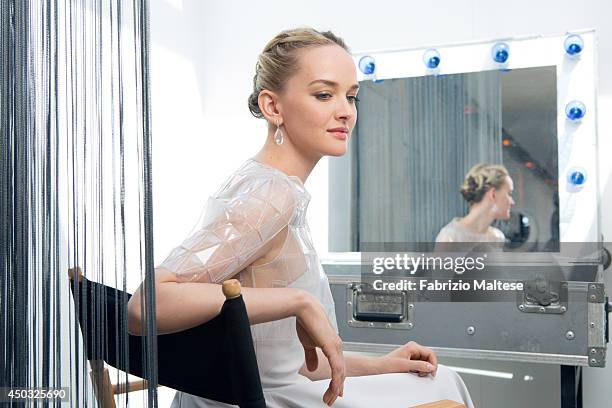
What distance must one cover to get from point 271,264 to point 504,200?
1969mm

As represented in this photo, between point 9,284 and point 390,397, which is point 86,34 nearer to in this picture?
point 9,284

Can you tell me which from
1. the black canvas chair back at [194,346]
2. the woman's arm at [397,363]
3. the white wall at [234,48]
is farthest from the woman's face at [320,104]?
the white wall at [234,48]

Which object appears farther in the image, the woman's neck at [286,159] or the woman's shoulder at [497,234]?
the woman's shoulder at [497,234]

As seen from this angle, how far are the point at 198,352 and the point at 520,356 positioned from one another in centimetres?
155

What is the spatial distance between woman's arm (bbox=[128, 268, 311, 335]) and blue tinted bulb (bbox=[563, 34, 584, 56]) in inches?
86.9

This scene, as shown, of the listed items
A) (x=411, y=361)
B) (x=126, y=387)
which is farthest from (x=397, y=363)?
(x=126, y=387)

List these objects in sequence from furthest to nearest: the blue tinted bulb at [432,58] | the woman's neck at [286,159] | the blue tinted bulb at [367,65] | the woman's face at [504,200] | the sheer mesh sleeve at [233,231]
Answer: the blue tinted bulb at [367,65], the blue tinted bulb at [432,58], the woman's face at [504,200], the woman's neck at [286,159], the sheer mesh sleeve at [233,231]

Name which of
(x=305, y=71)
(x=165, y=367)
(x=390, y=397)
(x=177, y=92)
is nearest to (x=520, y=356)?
(x=390, y=397)

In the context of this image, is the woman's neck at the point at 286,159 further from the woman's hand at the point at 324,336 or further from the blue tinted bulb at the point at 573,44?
the blue tinted bulb at the point at 573,44

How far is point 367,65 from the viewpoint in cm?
320

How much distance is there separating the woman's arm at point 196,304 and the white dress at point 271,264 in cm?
5

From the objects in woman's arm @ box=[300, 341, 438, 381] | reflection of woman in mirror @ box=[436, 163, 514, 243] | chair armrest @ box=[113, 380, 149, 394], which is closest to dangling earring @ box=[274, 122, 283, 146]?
woman's arm @ box=[300, 341, 438, 381]

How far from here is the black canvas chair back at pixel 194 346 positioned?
90cm

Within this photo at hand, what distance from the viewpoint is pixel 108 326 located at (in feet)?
3.09
